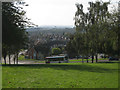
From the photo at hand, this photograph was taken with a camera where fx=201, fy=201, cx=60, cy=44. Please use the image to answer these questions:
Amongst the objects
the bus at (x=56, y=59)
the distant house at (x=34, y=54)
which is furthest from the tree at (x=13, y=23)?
the distant house at (x=34, y=54)

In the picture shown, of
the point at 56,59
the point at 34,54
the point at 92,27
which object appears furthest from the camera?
the point at 34,54

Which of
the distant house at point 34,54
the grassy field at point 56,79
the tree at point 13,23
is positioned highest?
the tree at point 13,23

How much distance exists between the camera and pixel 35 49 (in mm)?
94250

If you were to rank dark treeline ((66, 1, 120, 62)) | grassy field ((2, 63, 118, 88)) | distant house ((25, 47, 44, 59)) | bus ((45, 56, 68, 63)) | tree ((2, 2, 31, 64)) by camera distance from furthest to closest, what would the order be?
distant house ((25, 47, 44, 59)) < bus ((45, 56, 68, 63)) < dark treeline ((66, 1, 120, 62)) < tree ((2, 2, 31, 64)) < grassy field ((2, 63, 118, 88))

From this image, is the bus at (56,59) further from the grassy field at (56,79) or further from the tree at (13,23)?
the grassy field at (56,79)

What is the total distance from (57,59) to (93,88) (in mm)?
50065

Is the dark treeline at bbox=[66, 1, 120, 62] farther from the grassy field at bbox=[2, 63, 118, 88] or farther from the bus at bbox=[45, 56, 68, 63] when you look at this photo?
the grassy field at bbox=[2, 63, 118, 88]

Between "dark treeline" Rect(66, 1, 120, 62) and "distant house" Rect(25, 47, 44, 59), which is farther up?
"dark treeline" Rect(66, 1, 120, 62)

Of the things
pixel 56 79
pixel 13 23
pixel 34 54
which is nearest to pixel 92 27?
pixel 13 23

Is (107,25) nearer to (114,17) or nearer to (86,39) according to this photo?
(114,17)

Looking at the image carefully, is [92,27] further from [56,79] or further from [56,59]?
[56,79]

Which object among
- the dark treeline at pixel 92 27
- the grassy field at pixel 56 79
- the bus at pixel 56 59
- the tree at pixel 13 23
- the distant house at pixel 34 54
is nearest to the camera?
the grassy field at pixel 56 79

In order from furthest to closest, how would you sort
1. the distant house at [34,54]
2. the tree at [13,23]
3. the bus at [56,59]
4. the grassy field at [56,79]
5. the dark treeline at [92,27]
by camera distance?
the distant house at [34,54]
the bus at [56,59]
the dark treeline at [92,27]
the tree at [13,23]
the grassy field at [56,79]

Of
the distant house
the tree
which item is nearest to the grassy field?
the tree
